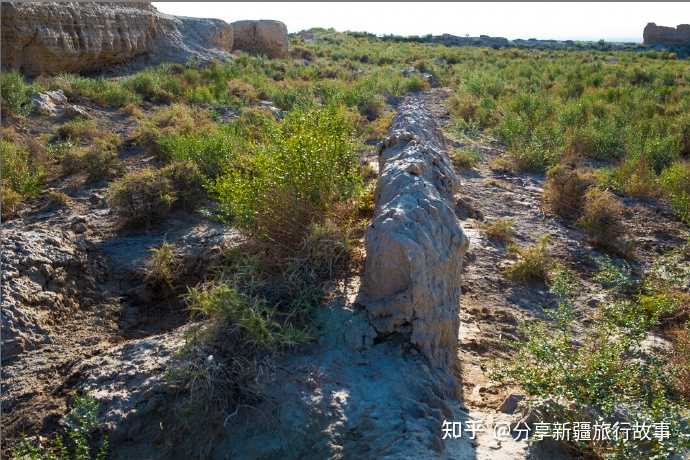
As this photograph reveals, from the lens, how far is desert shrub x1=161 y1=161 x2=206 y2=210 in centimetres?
630

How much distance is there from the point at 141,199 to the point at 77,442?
134 inches

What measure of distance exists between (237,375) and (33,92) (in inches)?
344

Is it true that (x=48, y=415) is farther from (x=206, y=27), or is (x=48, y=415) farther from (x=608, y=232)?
(x=206, y=27)

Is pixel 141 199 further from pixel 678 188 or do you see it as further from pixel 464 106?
pixel 464 106

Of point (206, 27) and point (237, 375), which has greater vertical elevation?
point (206, 27)

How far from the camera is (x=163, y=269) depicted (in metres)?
4.98

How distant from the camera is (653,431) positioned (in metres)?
2.97

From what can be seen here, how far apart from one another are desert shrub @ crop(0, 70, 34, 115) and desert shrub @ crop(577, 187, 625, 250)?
317 inches

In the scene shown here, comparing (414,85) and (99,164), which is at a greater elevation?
(414,85)

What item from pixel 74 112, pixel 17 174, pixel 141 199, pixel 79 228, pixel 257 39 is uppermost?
pixel 257 39

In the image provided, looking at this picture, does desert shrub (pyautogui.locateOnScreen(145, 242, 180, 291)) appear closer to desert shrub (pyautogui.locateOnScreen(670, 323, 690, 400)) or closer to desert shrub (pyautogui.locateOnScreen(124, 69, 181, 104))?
desert shrub (pyautogui.locateOnScreen(670, 323, 690, 400))

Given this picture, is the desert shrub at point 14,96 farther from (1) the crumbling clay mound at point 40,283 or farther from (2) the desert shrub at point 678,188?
(2) the desert shrub at point 678,188

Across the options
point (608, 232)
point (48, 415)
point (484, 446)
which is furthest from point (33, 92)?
point (484, 446)

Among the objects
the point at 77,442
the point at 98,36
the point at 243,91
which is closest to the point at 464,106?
the point at 243,91
